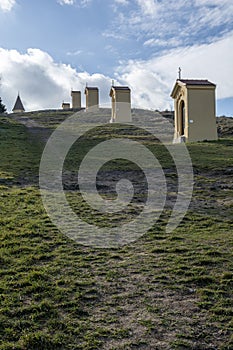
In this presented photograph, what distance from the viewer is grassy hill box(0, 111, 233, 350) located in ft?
12.5

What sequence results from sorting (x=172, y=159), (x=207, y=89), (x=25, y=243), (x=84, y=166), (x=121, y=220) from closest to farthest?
(x=25, y=243) < (x=121, y=220) < (x=84, y=166) < (x=172, y=159) < (x=207, y=89)

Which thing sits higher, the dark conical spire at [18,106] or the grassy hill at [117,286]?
the dark conical spire at [18,106]

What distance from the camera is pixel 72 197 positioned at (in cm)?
989

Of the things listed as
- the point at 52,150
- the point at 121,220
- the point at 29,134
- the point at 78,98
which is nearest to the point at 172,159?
the point at 52,150

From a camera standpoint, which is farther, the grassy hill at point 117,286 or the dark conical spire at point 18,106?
the dark conical spire at point 18,106

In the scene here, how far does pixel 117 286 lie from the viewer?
489cm

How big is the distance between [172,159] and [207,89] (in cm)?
901

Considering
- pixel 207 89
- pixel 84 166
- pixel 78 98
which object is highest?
pixel 78 98

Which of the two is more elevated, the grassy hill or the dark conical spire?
the dark conical spire

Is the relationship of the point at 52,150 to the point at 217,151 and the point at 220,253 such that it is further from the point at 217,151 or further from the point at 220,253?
the point at 220,253

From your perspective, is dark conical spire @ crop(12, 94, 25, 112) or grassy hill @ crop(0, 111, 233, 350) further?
dark conical spire @ crop(12, 94, 25, 112)

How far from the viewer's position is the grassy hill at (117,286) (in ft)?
12.5

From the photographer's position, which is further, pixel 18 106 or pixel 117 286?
pixel 18 106

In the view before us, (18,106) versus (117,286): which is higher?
(18,106)
